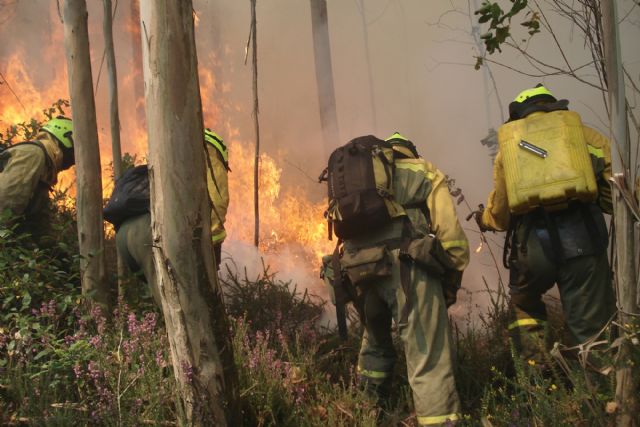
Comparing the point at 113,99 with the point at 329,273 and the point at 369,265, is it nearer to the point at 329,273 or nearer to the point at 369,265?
the point at 329,273

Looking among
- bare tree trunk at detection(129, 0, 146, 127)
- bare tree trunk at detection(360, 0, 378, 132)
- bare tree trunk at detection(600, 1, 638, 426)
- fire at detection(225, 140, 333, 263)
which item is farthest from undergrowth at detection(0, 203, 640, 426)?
bare tree trunk at detection(129, 0, 146, 127)

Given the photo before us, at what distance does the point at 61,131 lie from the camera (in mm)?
4504

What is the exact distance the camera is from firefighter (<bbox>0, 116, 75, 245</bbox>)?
13.6 ft

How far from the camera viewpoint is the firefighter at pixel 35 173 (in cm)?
414

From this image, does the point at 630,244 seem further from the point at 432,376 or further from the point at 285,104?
the point at 285,104

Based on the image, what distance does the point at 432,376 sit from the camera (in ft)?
9.73

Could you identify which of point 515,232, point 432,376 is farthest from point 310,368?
point 515,232

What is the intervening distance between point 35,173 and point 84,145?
1.53ft

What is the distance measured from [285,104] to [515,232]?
21.5ft

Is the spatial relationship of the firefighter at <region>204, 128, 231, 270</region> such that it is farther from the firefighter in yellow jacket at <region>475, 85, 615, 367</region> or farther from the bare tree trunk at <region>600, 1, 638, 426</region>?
the bare tree trunk at <region>600, 1, 638, 426</region>

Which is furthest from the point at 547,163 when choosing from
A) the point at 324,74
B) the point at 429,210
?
the point at 324,74

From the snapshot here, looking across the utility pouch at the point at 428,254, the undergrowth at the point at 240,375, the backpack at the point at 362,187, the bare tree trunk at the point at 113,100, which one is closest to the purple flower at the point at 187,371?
the undergrowth at the point at 240,375

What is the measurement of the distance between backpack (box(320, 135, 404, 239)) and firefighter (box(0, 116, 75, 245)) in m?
2.42

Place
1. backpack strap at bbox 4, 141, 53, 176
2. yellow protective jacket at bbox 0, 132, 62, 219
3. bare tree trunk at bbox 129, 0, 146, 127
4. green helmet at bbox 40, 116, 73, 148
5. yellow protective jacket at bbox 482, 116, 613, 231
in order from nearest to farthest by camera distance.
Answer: yellow protective jacket at bbox 482, 116, 613, 231 → yellow protective jacket at bbox 0, 132, 62, 219 → backpack strap at bbox 4, 141, 53, 176 → green helmet at bbox 40, 116, 73, 148 → bare tree trunk at bbox 129, 0, 146, 127
